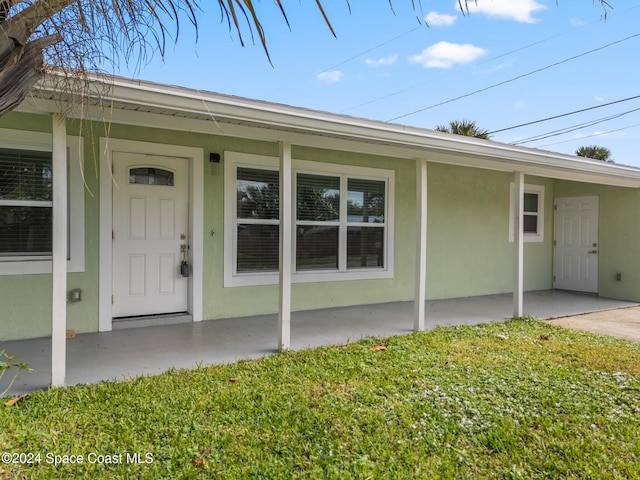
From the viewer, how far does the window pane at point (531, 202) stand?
9.12m

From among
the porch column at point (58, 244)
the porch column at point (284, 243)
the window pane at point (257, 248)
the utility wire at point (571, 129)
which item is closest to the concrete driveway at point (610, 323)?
the porch column at point (284, 243)

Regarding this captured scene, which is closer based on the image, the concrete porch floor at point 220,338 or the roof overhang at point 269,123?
the roof overhang at point 269,123

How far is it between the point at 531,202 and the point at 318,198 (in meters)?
5.16

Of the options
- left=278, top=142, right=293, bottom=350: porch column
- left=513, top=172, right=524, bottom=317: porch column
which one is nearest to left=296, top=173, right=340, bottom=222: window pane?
left=278, top=142, right=293, bottom=350: porch column

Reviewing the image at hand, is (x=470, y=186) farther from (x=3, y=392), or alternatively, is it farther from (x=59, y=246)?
(x=3, y=392)

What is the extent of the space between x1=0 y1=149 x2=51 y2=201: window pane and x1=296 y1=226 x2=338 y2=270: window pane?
128 inches

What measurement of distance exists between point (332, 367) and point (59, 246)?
8.27 feet

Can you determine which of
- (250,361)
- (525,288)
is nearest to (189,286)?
(250,361)

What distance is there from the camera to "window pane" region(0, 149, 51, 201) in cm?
461

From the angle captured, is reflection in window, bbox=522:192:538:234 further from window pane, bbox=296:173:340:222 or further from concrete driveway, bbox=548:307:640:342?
window pane, bbox=296:173:340:222

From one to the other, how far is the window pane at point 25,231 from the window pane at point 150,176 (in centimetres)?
103

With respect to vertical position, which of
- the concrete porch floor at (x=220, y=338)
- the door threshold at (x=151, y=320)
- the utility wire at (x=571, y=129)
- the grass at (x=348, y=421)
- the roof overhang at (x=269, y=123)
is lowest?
the grass at (x=348, y=421)

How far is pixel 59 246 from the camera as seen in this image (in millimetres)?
3396

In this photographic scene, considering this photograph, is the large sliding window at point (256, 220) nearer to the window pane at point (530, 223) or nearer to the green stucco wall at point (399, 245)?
the green stucco wall at point (399, 245)
